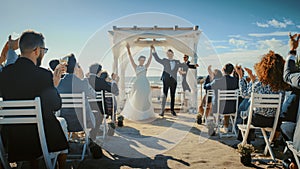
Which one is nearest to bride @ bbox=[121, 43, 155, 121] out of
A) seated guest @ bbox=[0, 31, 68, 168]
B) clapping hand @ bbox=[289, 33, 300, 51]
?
clapping hand @ bbox=[289, 33, 300, 51]

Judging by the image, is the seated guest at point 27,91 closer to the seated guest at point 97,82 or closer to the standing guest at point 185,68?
the seated guest at point 97,82

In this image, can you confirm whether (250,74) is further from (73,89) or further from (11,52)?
(11,52)

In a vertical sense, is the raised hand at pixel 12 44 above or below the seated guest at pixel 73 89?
above

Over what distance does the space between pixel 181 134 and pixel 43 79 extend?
3.49 meters

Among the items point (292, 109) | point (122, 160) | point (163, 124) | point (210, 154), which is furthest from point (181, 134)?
point (292, 109)

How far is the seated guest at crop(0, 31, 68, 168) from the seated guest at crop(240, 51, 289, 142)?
250cm

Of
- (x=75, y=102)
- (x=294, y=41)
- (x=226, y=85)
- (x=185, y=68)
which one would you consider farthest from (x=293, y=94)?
(x=185, y=68)

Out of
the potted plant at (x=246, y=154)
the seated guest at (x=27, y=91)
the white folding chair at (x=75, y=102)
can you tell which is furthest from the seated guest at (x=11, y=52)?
the potted plant at (x=246, y=154)

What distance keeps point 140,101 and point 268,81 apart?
4.18 m

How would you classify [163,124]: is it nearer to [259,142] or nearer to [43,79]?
[259,142]

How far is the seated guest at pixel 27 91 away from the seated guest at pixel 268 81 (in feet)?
8.21

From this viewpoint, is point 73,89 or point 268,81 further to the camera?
point 73,89

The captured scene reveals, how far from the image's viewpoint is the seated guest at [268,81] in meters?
3.22

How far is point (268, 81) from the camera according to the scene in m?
3.28
